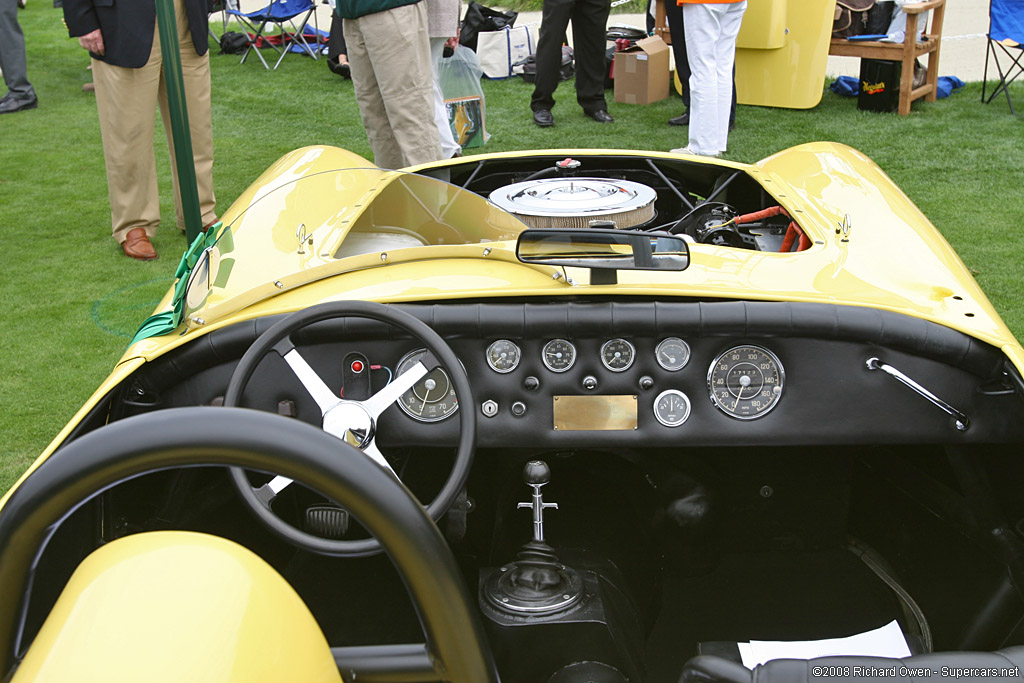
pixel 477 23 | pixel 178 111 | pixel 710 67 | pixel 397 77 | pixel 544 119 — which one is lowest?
pixel 544 119

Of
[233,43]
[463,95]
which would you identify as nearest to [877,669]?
[463,95]

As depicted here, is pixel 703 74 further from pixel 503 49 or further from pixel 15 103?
pixel 15 103

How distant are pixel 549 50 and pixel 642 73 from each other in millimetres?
1068

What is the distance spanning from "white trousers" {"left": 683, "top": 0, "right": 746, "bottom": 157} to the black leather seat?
505cm

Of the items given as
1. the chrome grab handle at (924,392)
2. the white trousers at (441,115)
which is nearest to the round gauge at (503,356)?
the chrome grab handle at (924,392)

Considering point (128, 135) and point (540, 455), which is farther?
point (128, 135)

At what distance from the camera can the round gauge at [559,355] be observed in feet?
6.28

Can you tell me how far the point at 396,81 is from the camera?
4.74m

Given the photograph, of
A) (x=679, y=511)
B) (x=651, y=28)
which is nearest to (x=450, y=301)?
(x=679, y=511)

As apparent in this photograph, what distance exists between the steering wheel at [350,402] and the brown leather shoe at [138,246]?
11.9 ft

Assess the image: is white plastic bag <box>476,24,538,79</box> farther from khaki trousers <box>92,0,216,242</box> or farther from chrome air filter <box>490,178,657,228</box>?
chrome air filter <box>490,178,657,228</box>

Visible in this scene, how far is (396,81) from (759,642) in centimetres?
345

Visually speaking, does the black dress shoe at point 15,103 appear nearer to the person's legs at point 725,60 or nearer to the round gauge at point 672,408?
the person's legs at point 725,60

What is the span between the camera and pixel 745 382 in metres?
1.93
